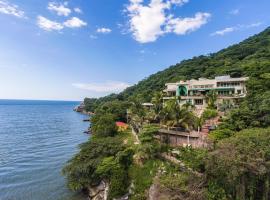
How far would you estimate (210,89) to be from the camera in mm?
36062

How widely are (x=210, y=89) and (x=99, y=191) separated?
84.6 feet

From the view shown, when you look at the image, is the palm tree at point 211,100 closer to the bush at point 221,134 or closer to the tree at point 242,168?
the bush at point 221,134

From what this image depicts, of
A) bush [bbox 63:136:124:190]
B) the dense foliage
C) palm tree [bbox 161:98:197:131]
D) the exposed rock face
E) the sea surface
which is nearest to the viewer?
the dense foliage

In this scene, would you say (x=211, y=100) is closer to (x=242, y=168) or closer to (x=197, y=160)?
(x=197, y=160)

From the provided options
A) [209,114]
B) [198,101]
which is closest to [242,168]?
[209,114]

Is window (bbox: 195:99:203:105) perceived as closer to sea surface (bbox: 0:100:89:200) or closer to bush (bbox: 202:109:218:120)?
bush (bbox: 202:109:218:120)

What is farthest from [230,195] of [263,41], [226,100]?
[263,41]

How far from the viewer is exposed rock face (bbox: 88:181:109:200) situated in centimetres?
1919

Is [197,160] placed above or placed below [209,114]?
below

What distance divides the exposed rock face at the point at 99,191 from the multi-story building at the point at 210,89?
813 inches

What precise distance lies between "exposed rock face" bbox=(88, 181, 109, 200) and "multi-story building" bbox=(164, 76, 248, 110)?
2066 cm

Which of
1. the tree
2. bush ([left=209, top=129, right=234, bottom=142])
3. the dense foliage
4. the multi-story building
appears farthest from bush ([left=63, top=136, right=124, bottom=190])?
the multi-story building

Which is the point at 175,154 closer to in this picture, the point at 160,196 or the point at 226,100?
the point at 160,196

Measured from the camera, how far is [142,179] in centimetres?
1852
